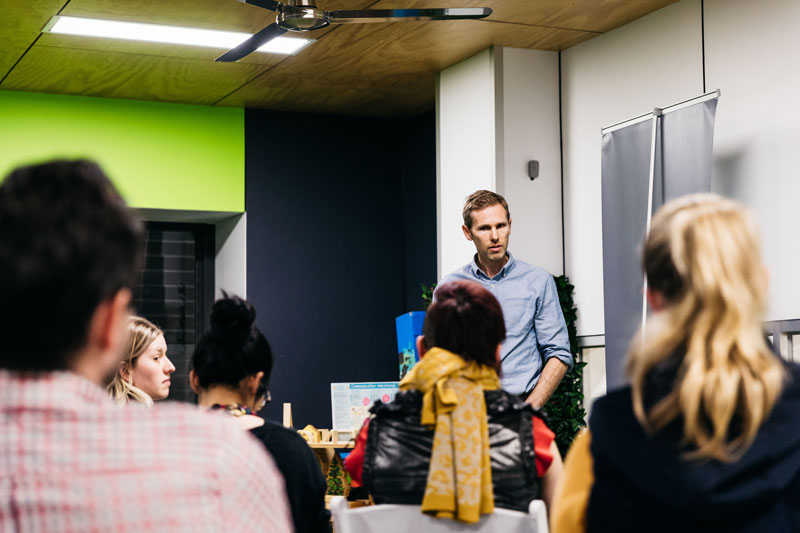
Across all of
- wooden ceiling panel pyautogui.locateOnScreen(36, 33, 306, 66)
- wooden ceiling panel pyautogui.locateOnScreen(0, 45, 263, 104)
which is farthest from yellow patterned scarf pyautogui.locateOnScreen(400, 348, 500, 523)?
wooden ceiling panel pyautogui.locateOnScreen(0, 45, 263, 104)

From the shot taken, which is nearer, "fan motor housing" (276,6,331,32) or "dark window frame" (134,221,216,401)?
"fan motor housing" (276,6,331,32)

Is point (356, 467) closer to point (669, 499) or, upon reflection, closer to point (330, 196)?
point (669, 499)

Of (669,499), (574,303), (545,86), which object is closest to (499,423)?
(669,499)

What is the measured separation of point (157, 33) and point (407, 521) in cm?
352

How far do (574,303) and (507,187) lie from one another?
2.26 ft

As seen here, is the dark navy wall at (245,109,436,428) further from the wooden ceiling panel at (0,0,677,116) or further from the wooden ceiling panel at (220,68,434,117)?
the wooden ceiling panel at (0,0,677,116)

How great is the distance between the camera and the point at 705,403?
139cm

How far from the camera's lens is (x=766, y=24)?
4328 mm

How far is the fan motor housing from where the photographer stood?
13.0ft

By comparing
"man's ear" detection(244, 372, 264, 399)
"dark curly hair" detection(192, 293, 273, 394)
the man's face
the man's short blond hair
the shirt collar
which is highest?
the man's short blond hair

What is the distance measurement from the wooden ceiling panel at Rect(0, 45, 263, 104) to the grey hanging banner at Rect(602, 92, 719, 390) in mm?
2077

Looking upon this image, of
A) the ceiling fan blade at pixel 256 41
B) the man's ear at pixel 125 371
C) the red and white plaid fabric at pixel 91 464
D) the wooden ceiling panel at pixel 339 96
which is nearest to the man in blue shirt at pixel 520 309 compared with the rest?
the ceiling fan blade at pixel 256 41

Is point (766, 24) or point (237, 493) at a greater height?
point (766, 24)

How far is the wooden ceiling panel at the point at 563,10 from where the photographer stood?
15.7 feet
